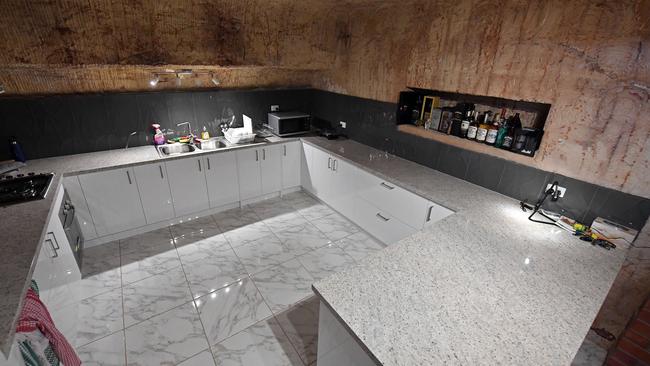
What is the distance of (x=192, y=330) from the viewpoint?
78.4 inches

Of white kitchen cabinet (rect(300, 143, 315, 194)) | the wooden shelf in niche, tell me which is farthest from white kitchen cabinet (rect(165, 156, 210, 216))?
the wooden shelf in niche

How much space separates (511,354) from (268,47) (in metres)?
2.83

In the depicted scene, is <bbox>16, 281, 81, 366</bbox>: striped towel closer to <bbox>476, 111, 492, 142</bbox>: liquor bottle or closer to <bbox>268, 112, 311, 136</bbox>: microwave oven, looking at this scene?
<bbox>268, 112, 311, 136</bbox>: microwave oven

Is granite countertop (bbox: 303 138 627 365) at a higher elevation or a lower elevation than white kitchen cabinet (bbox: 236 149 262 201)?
higher

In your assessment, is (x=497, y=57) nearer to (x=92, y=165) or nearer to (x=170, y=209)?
(x=170, y=209)

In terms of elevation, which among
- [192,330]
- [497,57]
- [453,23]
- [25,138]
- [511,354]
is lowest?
[192,330]

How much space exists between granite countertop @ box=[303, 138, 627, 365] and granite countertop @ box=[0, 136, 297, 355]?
135cm

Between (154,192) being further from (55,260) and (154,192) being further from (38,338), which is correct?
(38,338)

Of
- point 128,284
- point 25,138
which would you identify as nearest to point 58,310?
point 128,284

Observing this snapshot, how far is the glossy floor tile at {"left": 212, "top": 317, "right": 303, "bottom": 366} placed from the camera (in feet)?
5.94

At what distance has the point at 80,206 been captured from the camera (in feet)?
8.60

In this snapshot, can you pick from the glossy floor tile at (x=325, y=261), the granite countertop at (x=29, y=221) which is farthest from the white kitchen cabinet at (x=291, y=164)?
the glossy floor tile at (x=325, y=261)

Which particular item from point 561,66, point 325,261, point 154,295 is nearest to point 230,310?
point 154,295

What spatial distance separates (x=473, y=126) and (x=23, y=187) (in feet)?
12.1
